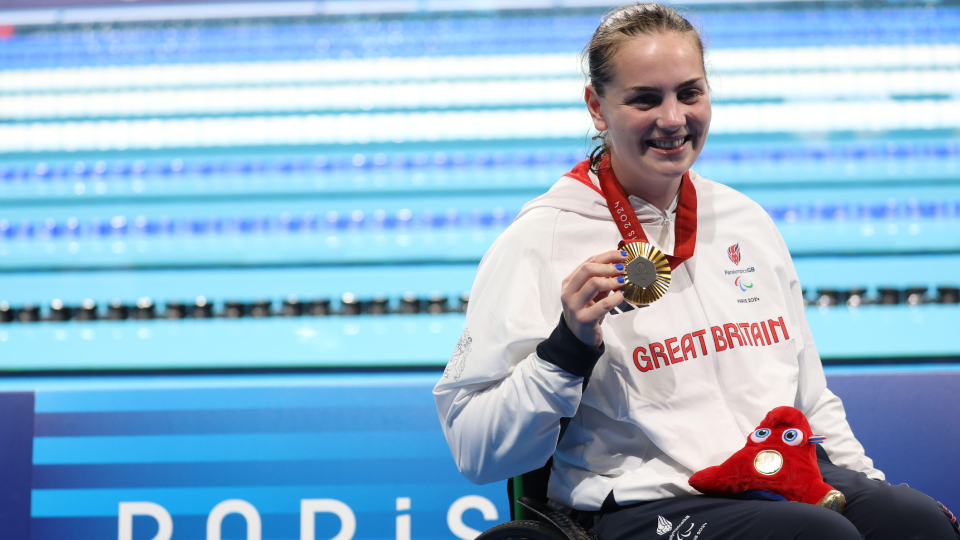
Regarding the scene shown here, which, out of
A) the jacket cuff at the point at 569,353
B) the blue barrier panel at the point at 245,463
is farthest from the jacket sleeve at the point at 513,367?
the blue barrier panel at the point at 245,463

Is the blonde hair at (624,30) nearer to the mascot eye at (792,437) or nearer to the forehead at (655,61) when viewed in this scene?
the forehead at (655,61)

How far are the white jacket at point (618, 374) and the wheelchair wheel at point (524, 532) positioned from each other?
0.07m

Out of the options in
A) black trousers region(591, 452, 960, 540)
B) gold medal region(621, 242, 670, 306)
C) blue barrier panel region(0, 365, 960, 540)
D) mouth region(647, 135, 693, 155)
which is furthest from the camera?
blue barrier panel region(0, 365, 960, 540)

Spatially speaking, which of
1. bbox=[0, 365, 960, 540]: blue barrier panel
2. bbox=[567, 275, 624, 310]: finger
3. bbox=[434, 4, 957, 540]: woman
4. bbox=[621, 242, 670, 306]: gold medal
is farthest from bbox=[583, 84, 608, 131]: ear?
bbox=[0, 365, 960, 540]: blue barrier panel

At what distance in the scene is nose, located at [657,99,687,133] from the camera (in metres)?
1.15

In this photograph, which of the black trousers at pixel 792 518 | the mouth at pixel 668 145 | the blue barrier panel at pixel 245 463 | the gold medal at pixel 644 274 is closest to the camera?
the black trousers at pixel 792 518

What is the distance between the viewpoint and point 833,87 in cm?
223

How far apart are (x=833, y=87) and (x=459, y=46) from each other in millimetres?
1072

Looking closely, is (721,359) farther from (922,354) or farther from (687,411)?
(922,354)

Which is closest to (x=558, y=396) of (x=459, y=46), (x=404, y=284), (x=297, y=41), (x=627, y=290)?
(x=627, y=290)

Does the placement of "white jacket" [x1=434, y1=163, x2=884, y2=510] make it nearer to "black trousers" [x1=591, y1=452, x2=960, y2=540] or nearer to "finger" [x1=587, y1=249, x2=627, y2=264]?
"black trousers" [x1=591, y1=452, x2=960, y2=540]

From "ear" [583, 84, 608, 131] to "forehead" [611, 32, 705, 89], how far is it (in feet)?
0.26

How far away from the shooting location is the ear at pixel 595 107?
124 centimetres

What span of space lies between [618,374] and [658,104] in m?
0.40
